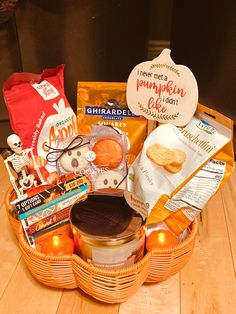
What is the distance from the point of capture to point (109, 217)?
657mm

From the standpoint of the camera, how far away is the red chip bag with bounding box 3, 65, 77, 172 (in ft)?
2.67

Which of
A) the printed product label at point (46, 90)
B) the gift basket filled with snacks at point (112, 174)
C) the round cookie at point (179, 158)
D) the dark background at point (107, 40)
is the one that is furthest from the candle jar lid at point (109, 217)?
the dark background at point (107, 40)

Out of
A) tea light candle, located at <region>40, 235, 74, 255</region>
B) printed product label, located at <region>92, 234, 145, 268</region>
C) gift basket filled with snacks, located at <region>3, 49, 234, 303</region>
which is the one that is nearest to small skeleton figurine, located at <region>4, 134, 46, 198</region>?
gift basket filled with snacks, located at <region>3, 49, 234, 303</region>

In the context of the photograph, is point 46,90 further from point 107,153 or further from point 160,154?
point 160,154

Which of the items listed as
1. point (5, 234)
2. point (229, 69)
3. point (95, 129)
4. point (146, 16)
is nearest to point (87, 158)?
point (95, 129)

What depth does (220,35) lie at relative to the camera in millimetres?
1042

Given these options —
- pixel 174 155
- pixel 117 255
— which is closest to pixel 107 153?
pixel 174 155

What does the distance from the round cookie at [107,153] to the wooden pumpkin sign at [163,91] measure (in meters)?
0.10

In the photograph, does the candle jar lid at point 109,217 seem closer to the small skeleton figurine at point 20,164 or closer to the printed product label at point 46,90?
the small skeleton figurine at point 20,164

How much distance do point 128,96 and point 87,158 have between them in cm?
17

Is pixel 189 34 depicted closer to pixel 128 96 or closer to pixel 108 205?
pixel 128 96

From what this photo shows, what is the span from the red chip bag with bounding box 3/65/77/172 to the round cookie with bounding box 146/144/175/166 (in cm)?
22

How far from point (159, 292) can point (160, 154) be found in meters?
0.29

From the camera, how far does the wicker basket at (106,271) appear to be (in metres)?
0.62
